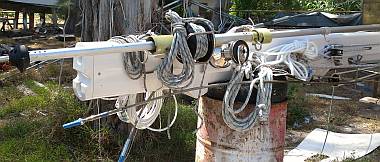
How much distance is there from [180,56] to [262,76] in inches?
23.2

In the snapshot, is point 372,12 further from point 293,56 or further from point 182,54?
point 182,54

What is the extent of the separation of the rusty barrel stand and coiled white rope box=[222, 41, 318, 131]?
144 mm

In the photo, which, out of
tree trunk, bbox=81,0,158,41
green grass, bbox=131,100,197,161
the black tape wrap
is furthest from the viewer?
green grass, bbox=131,100,197,161

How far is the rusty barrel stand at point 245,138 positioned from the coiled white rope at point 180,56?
2.05ft

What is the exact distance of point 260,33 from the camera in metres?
2.72

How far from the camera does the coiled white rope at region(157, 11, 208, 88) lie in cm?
246

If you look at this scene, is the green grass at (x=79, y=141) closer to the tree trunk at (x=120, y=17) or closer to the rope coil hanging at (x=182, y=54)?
the tree trunk at (x=120, y=17)

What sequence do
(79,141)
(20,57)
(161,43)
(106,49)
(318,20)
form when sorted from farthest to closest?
(318,20), (79,141), (161,43), (106,49), (20,57)

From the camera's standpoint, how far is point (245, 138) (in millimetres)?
3076

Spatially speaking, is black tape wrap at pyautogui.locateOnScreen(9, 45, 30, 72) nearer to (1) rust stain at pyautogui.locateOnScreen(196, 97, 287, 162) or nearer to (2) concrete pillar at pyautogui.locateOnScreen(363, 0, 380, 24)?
(1) rust stain at pyautogui.locateOnScreen(196, 97, 287, 162)

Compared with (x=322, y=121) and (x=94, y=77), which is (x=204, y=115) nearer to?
(x=94, y=77)

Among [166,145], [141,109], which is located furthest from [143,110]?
[166,145]

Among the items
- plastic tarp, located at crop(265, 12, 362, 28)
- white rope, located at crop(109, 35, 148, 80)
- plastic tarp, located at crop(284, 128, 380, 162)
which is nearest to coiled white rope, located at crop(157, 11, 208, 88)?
white rope, located at crop(109, 35, 148, 80)

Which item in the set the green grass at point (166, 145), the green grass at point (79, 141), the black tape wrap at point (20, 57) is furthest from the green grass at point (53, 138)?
the black tape wrap at point (20, 57)
